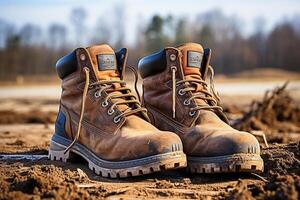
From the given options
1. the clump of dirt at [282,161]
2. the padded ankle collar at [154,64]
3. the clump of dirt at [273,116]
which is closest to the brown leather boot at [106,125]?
the padded ankle collar at [154,64]

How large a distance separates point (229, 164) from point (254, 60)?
68.5 m

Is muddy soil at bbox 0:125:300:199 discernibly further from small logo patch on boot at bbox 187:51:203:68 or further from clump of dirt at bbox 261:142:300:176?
small logo patch on boot at bbox 187:51:203:68

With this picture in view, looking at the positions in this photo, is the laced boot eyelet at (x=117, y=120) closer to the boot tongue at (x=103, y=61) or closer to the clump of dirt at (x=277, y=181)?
the boot tongue at (x=103, y=61)

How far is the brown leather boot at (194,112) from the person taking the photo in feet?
9.14

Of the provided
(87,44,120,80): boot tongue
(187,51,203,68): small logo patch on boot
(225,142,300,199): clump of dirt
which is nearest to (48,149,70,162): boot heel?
(87,44,120,80): boot tongue

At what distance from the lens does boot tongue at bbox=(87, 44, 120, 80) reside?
3.09 m

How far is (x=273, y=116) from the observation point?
22.6 ft

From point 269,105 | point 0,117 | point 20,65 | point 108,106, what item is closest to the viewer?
point 108,106

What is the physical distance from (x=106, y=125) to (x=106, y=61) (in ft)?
1.34

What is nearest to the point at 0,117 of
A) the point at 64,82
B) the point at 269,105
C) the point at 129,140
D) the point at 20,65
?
the point at 269,105

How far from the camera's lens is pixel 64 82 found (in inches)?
128

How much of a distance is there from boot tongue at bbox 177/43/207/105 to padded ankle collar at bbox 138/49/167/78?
0.41 ft

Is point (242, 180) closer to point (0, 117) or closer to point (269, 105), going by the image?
point (269, 105)

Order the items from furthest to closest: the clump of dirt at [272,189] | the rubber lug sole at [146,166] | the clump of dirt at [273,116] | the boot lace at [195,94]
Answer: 1. the clump of dirt at [273,116]
2. the boot lace at [195,94]
3. the rubber lug sole at [146,166]
4. the clump of dirt at [272,189]
